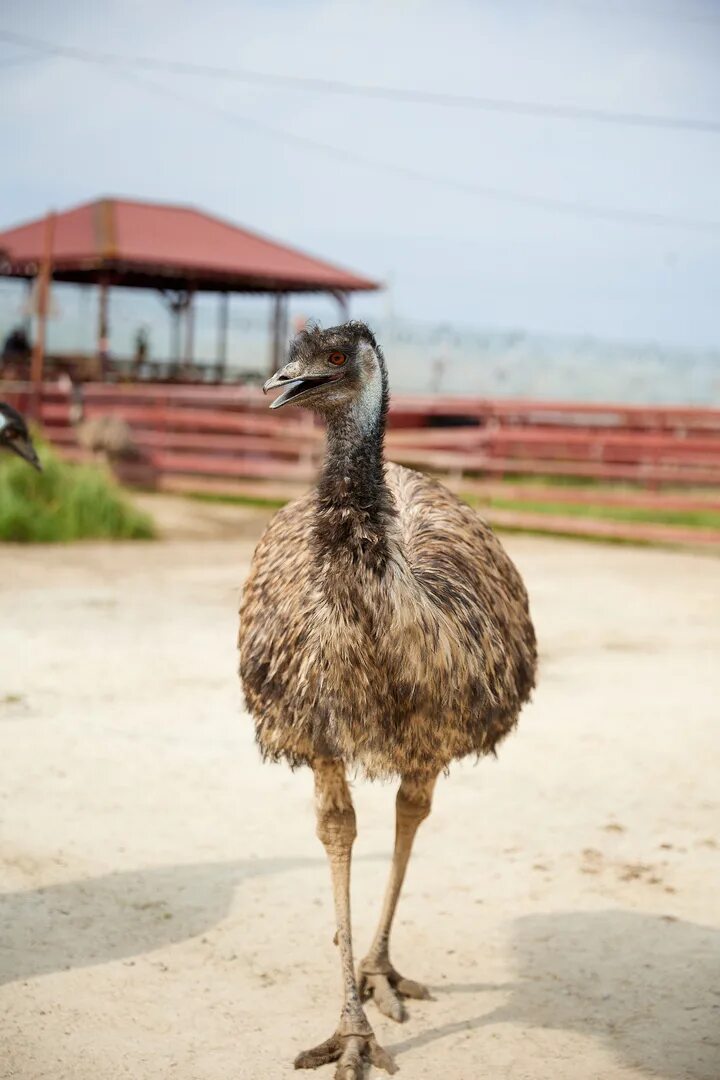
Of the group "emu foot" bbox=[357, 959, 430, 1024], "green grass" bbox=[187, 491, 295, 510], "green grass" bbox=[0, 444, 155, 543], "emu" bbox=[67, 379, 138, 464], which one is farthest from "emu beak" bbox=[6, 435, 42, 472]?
"emu" bbox=[67, 379, 138, 464]

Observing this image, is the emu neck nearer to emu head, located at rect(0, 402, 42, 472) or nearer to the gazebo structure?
emu head, located at rect(0, 402, 42, 472)

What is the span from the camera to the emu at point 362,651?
2.92m

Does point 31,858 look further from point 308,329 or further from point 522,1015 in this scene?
point 308,329

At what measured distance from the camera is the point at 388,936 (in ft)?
11.9

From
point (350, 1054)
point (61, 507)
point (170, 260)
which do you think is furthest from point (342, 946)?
point (170, 260)

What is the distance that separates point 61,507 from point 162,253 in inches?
391

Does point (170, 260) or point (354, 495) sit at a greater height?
point (170, 260)

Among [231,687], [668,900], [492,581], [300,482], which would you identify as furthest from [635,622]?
[300,482]

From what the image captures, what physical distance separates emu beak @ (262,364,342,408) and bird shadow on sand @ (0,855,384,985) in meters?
1.72

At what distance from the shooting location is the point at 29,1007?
3330 mm

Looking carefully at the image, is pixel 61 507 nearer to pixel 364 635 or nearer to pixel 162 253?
pixel 364 635

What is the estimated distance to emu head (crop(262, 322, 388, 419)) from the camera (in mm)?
2934

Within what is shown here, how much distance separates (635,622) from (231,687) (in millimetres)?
3002

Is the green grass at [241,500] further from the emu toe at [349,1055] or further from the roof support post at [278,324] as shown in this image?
the emu toe at [349,1055]
